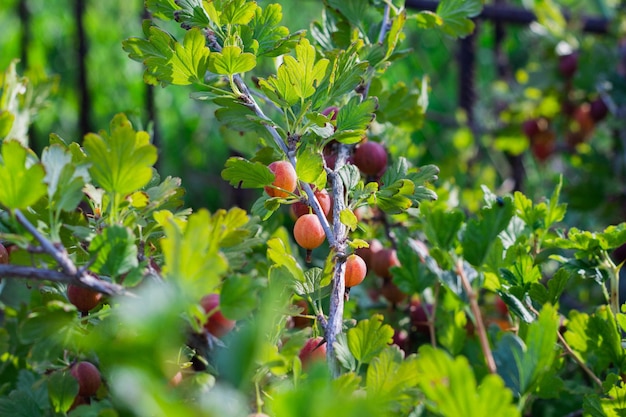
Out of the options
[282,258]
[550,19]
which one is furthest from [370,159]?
[550,19]

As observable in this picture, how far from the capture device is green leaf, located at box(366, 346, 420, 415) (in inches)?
15.4

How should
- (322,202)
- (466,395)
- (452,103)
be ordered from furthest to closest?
(452,103) → (322,202) → (466,395)

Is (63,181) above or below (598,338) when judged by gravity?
above

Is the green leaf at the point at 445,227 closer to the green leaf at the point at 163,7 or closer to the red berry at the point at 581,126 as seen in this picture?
the green leaf at the point at 163,7

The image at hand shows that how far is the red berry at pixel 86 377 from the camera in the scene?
0.47 m

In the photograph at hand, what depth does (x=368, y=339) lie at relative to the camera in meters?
0.44

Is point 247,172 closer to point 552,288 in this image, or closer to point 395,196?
point 395,196

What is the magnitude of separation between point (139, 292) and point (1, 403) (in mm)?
154

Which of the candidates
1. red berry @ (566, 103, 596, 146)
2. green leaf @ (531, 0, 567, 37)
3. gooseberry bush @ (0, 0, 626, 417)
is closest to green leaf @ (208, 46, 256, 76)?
gooseberry bush @ (0, 0, 626, 417)

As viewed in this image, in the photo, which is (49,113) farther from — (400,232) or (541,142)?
(400,232)

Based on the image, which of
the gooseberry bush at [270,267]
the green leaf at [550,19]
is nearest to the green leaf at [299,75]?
the gooseberry bush at [270,267]

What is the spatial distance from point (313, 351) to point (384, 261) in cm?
24

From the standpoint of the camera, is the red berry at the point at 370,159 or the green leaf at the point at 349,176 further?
the red berry at the point at 370,159

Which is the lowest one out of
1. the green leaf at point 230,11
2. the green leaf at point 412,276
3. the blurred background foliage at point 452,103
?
the blurred background foliage at point 452,103
